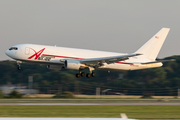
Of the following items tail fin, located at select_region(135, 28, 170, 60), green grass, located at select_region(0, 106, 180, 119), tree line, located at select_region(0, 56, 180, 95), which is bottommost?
green grass, located at select_region(0, 106, 180, 119)

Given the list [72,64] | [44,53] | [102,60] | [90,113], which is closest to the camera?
[90,113]

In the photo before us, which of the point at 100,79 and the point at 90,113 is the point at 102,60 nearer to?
the point at 90,113

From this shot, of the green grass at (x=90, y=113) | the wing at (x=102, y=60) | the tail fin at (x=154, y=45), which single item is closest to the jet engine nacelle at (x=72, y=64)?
the wing at (x=102, y=60)

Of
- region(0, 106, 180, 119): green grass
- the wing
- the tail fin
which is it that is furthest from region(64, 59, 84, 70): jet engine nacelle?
the tail fin

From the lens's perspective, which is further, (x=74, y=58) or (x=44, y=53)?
(x=74, y=58)

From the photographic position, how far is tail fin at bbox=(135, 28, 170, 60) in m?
44.8

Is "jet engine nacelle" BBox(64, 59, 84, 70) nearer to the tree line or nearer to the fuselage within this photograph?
the fuselage

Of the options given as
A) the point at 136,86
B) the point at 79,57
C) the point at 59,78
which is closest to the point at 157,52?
the point at 79,57

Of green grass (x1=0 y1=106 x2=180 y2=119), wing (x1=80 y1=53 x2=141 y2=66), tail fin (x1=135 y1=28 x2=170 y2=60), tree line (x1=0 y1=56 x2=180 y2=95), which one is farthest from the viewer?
tree line (x1=0 y1=56 x2=180 y2=95)

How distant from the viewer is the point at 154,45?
45750mm

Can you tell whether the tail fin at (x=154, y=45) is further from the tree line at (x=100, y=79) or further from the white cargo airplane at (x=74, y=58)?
the tree line at (x=100, y=79)

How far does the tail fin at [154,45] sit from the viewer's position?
44844mm

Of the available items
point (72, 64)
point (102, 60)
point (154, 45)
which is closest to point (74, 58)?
point (72, 64)

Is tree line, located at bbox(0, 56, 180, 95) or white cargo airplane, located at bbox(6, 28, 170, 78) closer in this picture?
white cargo airplane, located at bbox(6, 28, 170, 78)
